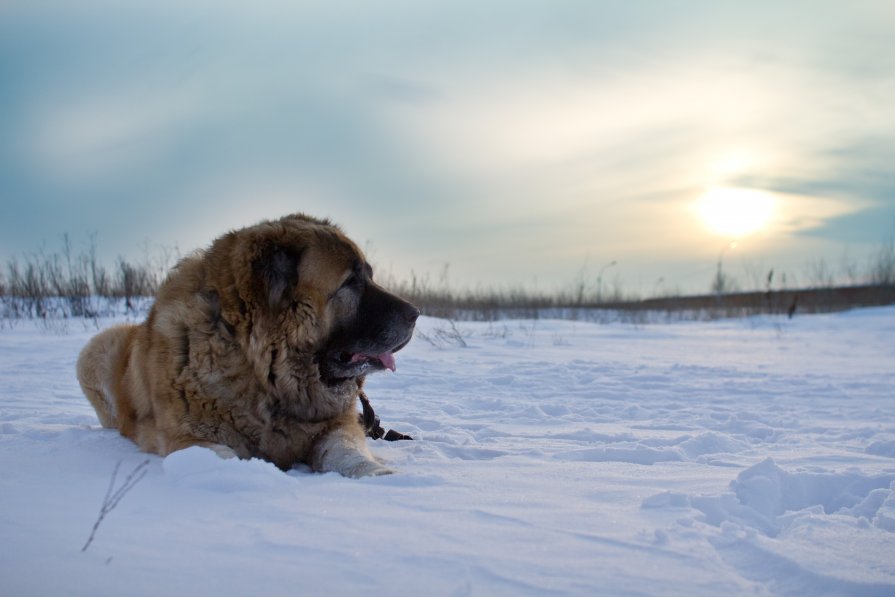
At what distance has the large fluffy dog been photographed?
294 centimetres

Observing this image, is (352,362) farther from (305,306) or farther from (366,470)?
(366,470)

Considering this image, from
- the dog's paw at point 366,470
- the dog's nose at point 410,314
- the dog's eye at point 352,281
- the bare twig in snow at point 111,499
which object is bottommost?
the dog's paw at point 366,470

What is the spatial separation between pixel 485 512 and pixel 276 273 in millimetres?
1566

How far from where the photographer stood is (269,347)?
9.81 ft

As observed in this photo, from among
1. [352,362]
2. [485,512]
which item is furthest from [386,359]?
[485,512]

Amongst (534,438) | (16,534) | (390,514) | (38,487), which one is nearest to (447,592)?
(390,514)

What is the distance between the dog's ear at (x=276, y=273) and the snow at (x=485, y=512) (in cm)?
82

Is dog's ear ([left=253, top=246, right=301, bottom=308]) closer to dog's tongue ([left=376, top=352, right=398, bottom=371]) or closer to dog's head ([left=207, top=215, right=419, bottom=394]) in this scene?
dog's head ([left=207, top=215, right=419, bottom=394])

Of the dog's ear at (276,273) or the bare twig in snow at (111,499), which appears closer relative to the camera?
the bare twig in snow at (111,499)

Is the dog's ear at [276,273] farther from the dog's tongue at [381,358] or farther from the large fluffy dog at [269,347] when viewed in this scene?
the dog's tongue at [381,358]

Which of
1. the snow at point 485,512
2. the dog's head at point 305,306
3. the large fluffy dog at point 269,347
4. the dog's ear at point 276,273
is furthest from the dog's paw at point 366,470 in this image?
the dog's ear at point 276,273

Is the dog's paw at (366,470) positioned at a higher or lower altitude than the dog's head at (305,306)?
lower

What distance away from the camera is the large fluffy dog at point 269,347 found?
9.64 ft

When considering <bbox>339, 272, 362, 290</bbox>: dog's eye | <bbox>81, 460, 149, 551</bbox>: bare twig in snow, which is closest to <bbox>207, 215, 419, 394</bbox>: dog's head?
<bbox>339, 272, 362, 290</bbox>: dog's eye
